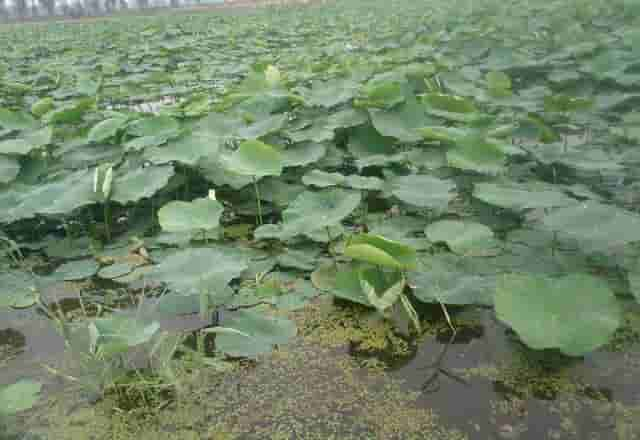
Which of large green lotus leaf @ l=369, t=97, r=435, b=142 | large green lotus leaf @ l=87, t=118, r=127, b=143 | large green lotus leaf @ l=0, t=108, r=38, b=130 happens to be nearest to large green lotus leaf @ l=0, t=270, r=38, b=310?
large green lotus leaf @ l=87, t=118, r=127, b=143

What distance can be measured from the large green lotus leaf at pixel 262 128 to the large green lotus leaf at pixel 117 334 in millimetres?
1119

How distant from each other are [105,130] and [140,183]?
1.72 ft

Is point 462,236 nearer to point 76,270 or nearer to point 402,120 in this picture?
point 402,120

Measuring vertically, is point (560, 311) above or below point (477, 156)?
below

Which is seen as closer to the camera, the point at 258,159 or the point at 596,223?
the point at 596,223

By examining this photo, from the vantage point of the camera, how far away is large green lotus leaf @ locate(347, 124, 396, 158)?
7.52ft

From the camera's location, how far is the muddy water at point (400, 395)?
102 cm

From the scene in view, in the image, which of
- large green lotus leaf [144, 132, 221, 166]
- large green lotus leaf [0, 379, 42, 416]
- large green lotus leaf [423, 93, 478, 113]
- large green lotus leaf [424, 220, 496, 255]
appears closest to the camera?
large green lotus leaf [0, 379, 42, 416]

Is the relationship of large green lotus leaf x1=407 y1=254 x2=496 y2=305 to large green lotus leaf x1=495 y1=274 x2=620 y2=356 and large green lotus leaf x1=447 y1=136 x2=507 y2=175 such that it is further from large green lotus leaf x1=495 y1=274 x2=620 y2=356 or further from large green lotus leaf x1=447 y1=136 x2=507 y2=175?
large green lotus leaf x1=447 y1=136 x2=507 y2=175

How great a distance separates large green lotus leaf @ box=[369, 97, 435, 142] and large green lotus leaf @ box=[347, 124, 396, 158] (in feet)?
0.27

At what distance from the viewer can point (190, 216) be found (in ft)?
5.41

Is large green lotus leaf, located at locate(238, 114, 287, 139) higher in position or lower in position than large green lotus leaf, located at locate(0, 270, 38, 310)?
higher

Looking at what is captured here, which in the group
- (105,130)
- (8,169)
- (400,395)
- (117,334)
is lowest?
(400,395)

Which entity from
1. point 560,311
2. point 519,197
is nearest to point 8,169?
point 519,197
